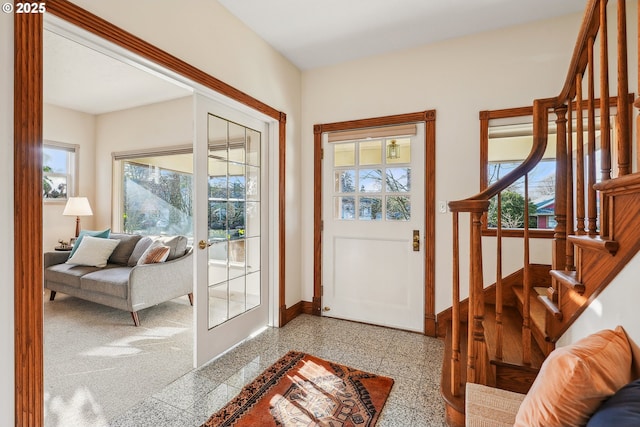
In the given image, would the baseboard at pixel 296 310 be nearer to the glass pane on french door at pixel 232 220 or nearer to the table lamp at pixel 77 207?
the glass pane on french door at pixel 232 220

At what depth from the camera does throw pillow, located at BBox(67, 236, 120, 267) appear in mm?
3584

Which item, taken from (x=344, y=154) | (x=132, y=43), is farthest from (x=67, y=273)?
(x=344, y=154)

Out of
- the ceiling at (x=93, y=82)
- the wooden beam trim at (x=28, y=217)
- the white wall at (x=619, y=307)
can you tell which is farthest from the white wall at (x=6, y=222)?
the white wall at (x=619, y=307)

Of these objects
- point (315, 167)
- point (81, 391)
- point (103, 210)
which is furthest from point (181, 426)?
point (103, 210)

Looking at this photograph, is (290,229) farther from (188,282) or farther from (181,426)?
(181,426)

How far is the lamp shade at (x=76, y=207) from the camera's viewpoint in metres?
4.34

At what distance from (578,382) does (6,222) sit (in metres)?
2.00

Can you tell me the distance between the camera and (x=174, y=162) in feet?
14.2

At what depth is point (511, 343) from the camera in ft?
5.98

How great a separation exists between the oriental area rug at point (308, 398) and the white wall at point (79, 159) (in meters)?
4.30

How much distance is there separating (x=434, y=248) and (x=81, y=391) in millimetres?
2829

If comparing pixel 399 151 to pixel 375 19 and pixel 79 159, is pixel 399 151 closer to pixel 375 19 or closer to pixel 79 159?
pixel 375 19

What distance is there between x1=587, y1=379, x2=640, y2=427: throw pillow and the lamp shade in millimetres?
5553

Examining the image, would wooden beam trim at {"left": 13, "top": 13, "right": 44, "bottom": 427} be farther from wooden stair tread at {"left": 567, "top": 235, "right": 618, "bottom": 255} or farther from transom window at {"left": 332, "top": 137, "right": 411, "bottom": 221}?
transom window at {"left": 332, "top": 137, "right": 411, "bottom": 221}
